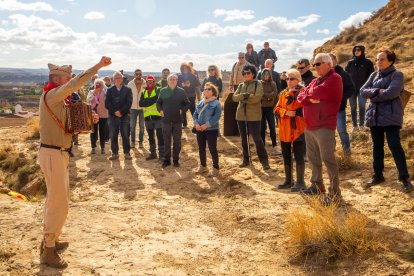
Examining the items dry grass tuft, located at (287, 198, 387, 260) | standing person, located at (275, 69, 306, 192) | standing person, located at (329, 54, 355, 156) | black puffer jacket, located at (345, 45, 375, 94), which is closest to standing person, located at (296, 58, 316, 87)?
standing person, located at (275, 69, 306, 192)

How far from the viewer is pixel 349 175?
24.1 feet

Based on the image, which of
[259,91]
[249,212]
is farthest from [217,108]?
[249,212]

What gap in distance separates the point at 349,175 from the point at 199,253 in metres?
3.84

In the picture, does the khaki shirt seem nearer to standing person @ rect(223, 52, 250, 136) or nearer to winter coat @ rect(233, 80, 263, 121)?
winter coat @ rect(233, 80, 263, 121)

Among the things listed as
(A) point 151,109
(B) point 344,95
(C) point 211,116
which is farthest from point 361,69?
(A) point 151,109

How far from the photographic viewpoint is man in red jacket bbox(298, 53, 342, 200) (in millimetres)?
5438

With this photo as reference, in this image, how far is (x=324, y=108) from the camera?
217 inches

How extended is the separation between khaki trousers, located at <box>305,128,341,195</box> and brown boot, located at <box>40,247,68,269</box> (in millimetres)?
3584

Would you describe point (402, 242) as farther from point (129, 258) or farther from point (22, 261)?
point (22, 261)

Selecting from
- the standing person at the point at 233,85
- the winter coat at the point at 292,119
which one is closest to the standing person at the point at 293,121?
the winter coat at the point at 292,119

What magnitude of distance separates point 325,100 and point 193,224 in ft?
8.30

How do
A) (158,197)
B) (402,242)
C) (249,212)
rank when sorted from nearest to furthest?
1. (402,242)
2. (249,212)
3. (158,197)

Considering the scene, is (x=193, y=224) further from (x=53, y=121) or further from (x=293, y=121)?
(x=53, y=121)

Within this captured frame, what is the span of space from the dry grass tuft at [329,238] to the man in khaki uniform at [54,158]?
2577 millimetres
